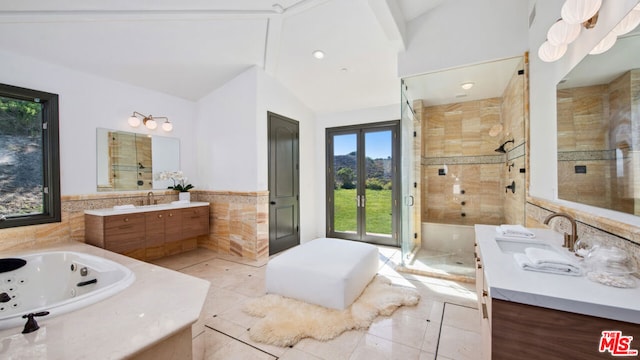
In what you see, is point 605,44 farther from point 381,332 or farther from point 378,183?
point 378,183

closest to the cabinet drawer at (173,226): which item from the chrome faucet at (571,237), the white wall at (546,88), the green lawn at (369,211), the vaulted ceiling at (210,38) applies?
the vaulted ceiling at (210,38)

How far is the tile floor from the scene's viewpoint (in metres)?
1.77

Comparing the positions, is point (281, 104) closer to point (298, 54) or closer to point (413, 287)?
point (298, 54)

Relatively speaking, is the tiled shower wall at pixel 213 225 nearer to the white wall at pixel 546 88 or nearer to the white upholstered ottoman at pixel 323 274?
the white upholstered ottoman at pixel 323 274

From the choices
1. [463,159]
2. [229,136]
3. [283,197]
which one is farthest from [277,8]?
[463,159]

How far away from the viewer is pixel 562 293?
0.86m

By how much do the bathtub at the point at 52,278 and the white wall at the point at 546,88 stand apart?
11.1 ft

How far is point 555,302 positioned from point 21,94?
4669 mm

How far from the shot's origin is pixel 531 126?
247cm

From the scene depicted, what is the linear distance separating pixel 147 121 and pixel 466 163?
524 centimetres

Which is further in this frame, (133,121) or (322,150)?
(322,150)

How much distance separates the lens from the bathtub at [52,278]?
2113mm

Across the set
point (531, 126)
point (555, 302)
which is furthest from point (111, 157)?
point (531, 126)

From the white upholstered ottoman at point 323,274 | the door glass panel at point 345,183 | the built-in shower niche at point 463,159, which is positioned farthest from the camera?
the door glass panel at point 345,183
